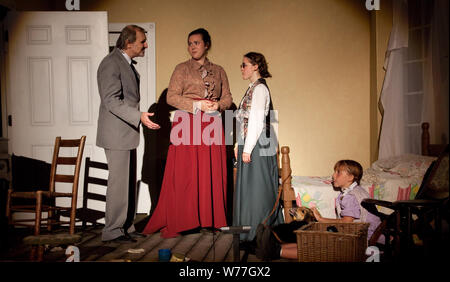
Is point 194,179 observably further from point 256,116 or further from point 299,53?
point 299,53

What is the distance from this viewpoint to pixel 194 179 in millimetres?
3734

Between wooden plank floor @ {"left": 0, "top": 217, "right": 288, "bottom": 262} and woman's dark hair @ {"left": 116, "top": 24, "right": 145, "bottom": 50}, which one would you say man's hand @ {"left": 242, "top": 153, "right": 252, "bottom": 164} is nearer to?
wooden plank floor @ {"left": 0, "top": 217, "right": 288, "bottom": 262}

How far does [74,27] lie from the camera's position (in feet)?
13.9

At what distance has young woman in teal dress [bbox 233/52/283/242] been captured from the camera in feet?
10.9

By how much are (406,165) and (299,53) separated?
6.68ft

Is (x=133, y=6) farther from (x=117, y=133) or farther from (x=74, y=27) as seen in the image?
(x=117, y=133)

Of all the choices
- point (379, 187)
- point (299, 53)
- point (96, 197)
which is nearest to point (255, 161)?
point (379, 187)

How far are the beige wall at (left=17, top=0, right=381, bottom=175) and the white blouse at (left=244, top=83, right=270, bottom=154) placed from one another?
173 cm

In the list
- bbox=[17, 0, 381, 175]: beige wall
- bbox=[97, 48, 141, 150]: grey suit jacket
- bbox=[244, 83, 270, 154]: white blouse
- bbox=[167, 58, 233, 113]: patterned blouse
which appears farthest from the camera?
bbox=[17, 0, 381, 175]: beige wall

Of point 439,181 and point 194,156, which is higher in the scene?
point 194,156

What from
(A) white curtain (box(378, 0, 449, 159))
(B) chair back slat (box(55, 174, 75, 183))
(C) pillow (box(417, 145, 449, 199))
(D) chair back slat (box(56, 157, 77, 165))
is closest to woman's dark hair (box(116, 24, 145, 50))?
(D) chair back slat (box(56, 157, 77, 165))

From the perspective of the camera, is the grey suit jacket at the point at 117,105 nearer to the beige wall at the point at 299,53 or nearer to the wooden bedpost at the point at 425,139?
the beige wall at the point at 299,53
